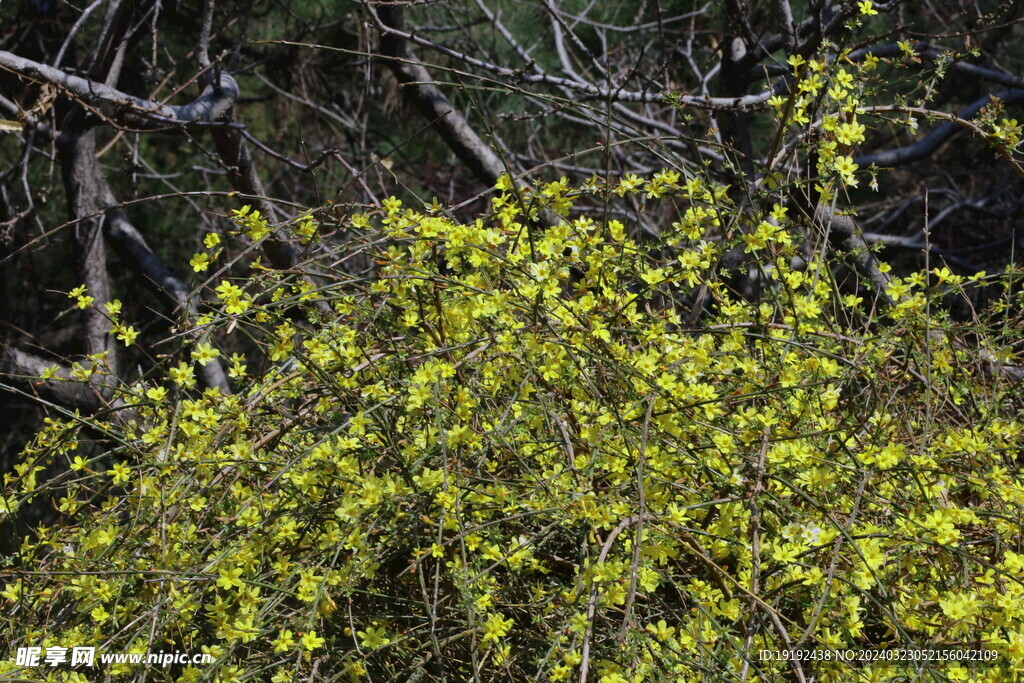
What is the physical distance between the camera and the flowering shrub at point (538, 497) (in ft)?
4.42

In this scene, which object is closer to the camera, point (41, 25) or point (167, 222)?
point (41, 25)

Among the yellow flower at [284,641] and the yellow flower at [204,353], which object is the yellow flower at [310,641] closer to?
the yellow flower at [284,641]

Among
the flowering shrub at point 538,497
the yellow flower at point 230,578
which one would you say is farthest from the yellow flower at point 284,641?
the yellow flower at point 230,578

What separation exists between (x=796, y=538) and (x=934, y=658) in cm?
28

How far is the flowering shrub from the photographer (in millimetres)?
1346

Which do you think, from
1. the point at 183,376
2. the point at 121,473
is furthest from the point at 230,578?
the point at 183,376

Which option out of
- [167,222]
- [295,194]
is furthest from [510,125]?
[167,222]

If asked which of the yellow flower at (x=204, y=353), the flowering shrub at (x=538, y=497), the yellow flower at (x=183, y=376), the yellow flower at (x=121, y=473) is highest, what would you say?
the yellow flower at (x=204, y=353)

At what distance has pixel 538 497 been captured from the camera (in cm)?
143

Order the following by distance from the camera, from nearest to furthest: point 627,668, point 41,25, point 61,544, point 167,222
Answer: point 627,668 → point 61,544 → point 41,25 → point 167,222

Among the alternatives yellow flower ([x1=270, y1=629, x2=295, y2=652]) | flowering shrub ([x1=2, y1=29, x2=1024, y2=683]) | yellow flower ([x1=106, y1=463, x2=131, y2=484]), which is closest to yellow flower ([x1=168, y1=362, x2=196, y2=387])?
flowering shrub ([x1=2, y1=29, x2=1024, y2=683])

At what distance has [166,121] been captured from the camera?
285 cm

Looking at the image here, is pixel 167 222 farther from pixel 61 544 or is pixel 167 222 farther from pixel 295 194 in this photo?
pixel 61 544

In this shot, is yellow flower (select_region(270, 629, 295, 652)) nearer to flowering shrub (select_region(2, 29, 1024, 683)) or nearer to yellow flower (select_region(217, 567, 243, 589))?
flowering shrub (select_region(2, 29, 1024, 683))
